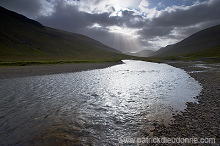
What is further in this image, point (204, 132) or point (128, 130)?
point (128, 130)

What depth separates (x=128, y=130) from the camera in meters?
8.48

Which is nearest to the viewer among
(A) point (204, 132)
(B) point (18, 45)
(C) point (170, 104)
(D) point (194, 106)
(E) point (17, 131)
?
(A) point (204, 132)

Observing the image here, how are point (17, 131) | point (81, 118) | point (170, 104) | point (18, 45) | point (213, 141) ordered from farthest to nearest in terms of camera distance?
1. point (18, 45)
2. point (170, 104)
3. point (81, 118)
4. point (17, 131)
5. point (213, 141)

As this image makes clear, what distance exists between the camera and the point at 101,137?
25.4 ft

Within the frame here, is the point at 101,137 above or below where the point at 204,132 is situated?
below

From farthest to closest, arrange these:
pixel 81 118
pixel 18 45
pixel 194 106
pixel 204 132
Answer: pixel 18 45, pixel 194 106, pixel 81 118, pixel 204 132

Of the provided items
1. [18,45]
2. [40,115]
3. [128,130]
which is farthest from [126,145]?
[18,45]

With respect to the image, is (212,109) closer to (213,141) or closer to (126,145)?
(213,141)

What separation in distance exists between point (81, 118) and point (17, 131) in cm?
417

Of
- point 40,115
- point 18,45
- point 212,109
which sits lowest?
point 40,115

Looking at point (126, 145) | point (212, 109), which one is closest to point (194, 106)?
point (212, 109)

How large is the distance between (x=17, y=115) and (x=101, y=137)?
7.74 meters

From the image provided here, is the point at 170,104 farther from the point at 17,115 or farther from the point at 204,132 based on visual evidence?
the point at 17,115

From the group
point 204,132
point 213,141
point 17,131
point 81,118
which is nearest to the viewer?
point 213,141
